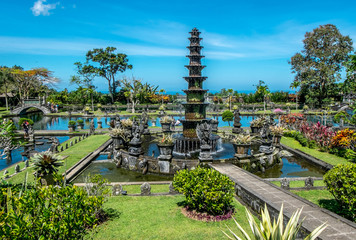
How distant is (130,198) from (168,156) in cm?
427

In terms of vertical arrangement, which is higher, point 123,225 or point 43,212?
point 43,212

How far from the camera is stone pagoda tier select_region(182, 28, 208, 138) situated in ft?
63.2

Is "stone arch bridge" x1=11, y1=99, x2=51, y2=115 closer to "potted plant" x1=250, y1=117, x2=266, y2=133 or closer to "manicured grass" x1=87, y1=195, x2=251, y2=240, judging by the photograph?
"potted plant" x1=250, y1=117, x2=266, y2=133

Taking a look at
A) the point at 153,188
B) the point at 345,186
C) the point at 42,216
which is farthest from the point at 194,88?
the point at 42,216

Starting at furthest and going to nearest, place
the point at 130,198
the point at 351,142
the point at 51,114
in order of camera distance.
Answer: the point at 51,114
the point at 351,142
the point at 130,198

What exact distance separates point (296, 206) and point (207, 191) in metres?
2.77

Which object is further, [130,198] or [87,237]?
[130,198]

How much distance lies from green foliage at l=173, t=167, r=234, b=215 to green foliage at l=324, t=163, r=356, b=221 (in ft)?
9.38

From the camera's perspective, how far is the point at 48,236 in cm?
434

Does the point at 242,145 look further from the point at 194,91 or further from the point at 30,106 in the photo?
the point at 30,106

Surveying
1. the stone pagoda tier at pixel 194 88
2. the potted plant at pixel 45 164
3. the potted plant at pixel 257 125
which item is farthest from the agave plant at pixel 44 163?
the potted plant at pixel 257 125

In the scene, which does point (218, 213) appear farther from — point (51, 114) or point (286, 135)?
point (51, 114)

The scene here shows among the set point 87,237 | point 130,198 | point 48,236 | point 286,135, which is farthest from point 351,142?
point 48,236

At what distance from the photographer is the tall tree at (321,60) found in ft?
163
